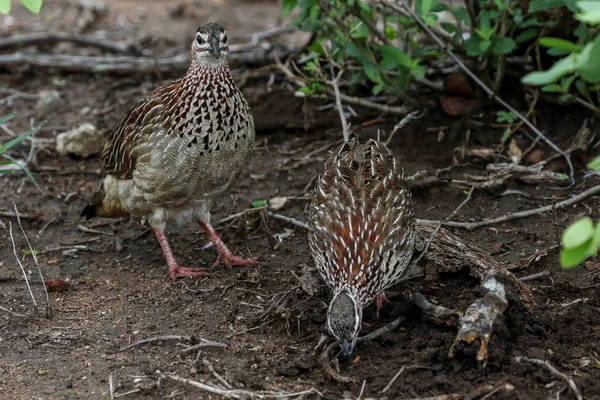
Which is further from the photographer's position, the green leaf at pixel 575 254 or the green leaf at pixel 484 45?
the green leaf at pixel 484 45

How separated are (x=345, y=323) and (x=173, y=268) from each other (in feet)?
7.40

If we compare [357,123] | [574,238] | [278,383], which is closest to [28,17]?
[357,123]

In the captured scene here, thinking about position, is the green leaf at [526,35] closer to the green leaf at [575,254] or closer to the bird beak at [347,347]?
the bird beak at [347,347]

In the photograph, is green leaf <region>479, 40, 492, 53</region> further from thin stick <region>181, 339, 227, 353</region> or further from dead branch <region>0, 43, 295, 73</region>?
thin stick <region>181, 339, 227, 353</region>

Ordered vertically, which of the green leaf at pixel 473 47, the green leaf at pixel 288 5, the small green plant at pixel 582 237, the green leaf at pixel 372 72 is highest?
the small green plant at pixel 582 237

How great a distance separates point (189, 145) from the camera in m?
6.07

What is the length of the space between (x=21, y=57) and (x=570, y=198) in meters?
6.90

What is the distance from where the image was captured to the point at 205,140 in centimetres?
606

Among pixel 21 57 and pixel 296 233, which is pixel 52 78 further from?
pixel 296 233

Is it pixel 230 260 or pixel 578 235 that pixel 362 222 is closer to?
pixel 230 260

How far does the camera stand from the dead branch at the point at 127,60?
374 inches

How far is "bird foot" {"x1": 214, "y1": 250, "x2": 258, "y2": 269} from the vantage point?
21.2 ft

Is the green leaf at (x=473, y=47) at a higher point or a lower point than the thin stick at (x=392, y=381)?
higher

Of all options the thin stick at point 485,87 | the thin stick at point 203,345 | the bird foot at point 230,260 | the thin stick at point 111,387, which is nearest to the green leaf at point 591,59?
the thin stick at point 203,345
